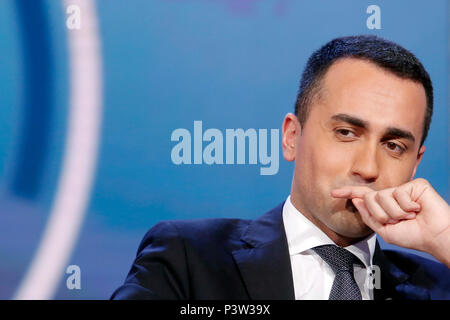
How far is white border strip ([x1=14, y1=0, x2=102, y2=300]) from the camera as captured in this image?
257cm

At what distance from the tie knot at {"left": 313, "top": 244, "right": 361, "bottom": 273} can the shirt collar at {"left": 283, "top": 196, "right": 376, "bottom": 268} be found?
0.02m

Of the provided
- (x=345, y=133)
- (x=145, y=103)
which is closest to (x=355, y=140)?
(x=345, y=133)

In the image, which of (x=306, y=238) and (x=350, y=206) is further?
(x=306, y=238)

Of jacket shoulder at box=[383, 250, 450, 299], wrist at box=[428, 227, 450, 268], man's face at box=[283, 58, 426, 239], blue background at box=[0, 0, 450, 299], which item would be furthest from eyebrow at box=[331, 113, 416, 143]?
blue background at box=[0, 0, 450, 299]

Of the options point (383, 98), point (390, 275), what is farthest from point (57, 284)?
point (383, 98)

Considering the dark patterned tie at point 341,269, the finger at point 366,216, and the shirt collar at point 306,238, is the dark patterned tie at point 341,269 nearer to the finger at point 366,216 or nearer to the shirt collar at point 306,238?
the shirt collar at point 306,238

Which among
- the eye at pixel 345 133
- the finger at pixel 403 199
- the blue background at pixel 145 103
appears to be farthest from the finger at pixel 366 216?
the blue background at pixel 145 103

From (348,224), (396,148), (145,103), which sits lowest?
(348,224)

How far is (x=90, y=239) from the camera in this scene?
260cm

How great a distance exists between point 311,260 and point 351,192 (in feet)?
1.07

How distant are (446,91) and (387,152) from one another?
101 centimetres

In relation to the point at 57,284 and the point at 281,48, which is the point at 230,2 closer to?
the point at 281,48

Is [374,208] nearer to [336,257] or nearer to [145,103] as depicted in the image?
[336,257]

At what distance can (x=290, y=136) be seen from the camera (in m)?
2.23
